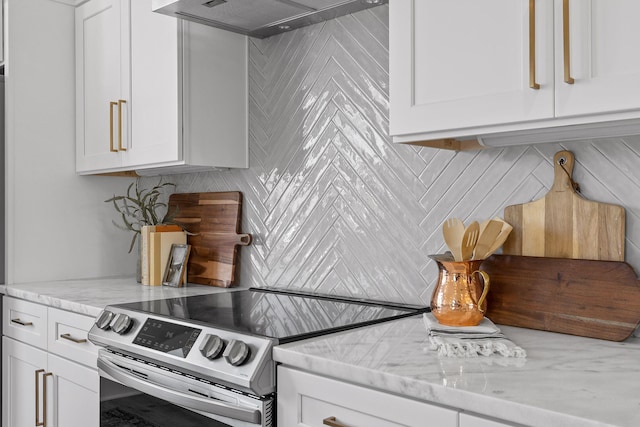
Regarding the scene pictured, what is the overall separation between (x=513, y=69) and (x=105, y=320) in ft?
4.72

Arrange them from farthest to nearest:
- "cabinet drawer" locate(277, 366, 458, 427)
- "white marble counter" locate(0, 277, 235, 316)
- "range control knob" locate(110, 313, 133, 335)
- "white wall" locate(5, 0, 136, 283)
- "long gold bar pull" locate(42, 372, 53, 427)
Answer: "white wall" locate(5, 0, 136, 283)
"long gold bar pull" locate(42, 372, 53, 427)
"white marble counter" locate(0, 277, 235, 316)
"range control knob" locate(110, 313, 133, 335)
"cabinet drawer" locate(277, 366, 458, 427)

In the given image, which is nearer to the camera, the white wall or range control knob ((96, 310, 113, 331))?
range control knob ((96, 310, 113, 331))

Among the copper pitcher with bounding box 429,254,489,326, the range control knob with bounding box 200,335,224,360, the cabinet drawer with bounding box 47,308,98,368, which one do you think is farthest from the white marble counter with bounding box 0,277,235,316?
the copper pitcher with bounding box 429,254,489,326

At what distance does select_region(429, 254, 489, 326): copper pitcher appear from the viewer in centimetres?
147

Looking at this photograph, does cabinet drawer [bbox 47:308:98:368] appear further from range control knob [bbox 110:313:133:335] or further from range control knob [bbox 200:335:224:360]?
range control knob [bbox 200:335:224:360]

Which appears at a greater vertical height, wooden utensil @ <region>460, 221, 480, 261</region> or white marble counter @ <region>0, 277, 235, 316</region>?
wooden utensil @ <region>460, 221, 480, 261</region>

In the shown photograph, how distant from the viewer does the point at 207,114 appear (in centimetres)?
238

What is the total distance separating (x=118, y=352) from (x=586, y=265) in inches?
54.3

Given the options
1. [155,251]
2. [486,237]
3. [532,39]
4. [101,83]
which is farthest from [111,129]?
[532,39]

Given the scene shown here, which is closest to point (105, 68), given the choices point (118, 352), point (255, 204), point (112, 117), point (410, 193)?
point (112, 117)

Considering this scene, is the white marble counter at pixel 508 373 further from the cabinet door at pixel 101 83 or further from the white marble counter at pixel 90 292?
the cabinet door at pixel 101 83

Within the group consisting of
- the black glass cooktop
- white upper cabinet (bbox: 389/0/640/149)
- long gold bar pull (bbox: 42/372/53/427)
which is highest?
white upper cabinet (bbox: 389/0/640/149)

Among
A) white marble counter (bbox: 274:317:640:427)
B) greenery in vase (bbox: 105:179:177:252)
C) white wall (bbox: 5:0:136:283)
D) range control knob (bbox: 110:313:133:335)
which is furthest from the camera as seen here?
greenery in vase (bbox: 105:179:177:252)

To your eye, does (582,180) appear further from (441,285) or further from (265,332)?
(265,332)
